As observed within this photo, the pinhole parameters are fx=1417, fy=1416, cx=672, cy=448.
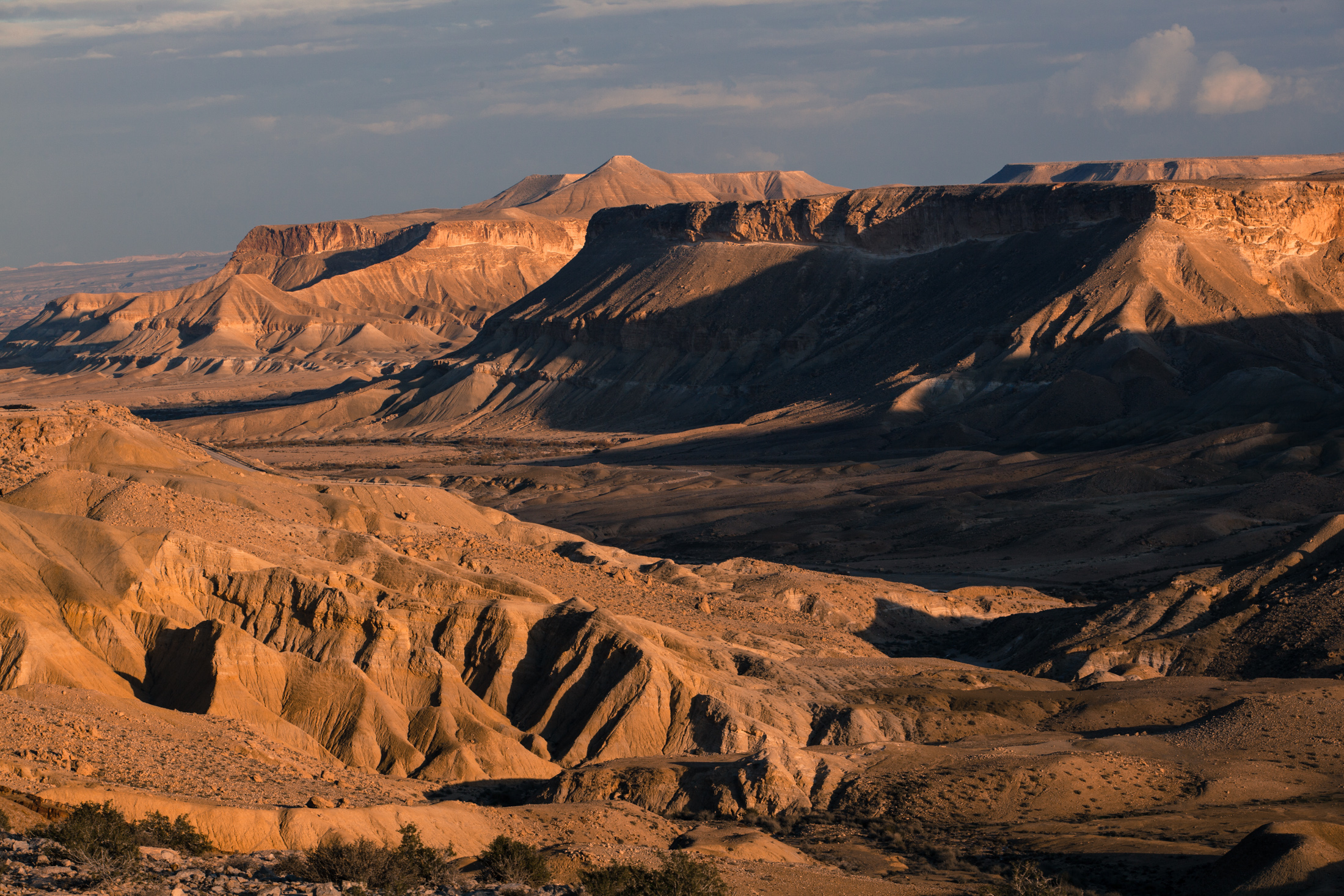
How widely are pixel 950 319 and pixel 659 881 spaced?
99.6 metres

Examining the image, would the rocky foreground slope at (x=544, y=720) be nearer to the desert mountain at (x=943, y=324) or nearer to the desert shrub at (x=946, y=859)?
the desert shrub at (x=946, y=859)

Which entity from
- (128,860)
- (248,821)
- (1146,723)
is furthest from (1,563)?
(1146,723)

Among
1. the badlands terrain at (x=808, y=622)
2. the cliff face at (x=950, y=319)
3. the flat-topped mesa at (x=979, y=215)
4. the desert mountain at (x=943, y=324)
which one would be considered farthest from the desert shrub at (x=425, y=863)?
the flat-topped mesa at (x=979, y=215)

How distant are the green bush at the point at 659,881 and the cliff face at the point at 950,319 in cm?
7421

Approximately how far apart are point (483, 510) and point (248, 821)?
39.7m

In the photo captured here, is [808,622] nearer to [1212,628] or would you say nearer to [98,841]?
[1212,628]

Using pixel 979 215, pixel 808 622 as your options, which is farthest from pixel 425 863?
pixel 979 215

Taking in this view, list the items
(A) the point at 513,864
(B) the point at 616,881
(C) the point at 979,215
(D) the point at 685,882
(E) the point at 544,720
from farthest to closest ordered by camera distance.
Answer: (C) the point at 979,215, (E) the point at 544,720, (A) the point at 513,864, (B) the point at 616,881, (D) the point at 685,882

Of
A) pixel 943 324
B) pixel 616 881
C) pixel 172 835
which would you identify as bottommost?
pixel 616 881

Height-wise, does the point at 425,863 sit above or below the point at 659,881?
above

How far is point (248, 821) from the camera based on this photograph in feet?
68.0

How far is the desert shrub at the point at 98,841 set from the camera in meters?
16.7

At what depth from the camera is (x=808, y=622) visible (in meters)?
46.3

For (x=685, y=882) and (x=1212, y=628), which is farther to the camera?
(x=1212, y=628)
